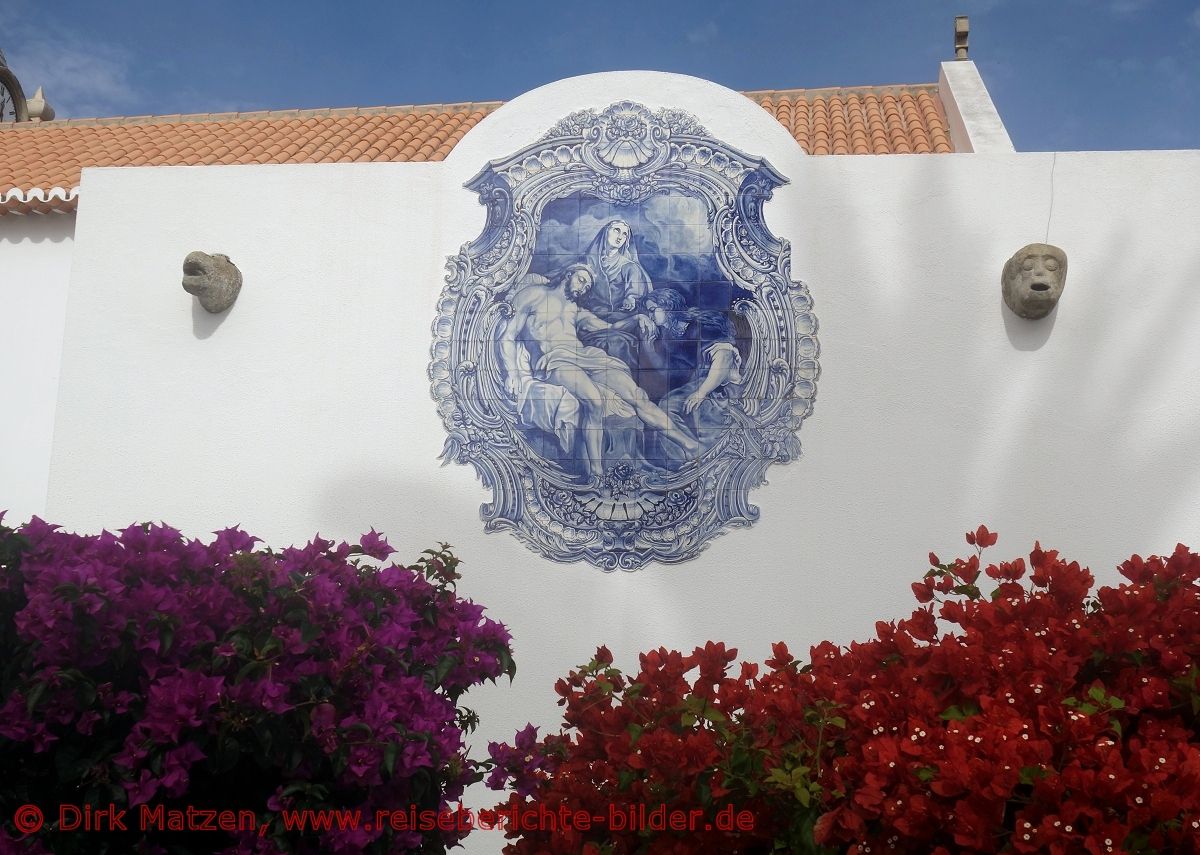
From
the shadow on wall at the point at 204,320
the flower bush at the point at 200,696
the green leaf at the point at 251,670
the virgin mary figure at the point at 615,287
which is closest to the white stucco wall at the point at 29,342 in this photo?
the shadow on wall at the point at 204,320

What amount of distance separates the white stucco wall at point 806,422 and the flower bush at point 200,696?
2.28 meters

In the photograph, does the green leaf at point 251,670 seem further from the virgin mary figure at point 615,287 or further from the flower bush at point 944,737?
the virgin mary figure at point 615,287

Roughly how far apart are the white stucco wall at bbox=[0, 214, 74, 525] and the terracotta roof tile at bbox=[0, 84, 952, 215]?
250 mm

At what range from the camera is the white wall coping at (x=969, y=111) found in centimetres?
741

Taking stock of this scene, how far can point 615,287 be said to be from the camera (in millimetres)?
5430

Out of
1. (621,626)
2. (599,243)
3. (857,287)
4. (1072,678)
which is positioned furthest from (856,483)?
(1072,678)

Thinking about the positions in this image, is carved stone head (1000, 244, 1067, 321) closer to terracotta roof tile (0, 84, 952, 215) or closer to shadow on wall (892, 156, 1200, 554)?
shadow on wall (892, 156, 1200, 554)

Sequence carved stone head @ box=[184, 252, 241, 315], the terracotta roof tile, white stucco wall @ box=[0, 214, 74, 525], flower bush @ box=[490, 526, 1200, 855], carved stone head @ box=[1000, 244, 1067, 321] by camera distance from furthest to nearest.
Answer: white stucco wall @ box=[0, 214, 74, 525] → the terracotta roof tile → carved stone head @ box=[184, 252, 241, 315] → carved stone head @ box=[1000, 244, 1067, 321] → flower bush @ box=[490, 526, 1200, 855]

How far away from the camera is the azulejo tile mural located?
532cm

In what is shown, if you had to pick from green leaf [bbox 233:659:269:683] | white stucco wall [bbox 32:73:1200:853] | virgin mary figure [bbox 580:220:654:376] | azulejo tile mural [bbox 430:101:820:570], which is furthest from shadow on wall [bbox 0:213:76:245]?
green leaf [bbox 233:659:269:683]

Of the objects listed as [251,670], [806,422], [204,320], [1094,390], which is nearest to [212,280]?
[204,320]

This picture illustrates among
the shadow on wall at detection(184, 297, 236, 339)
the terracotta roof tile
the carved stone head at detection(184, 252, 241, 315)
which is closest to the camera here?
the carved stone head at detection(184, 252, 241, 315)

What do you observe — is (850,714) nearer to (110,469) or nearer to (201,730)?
(201,730)

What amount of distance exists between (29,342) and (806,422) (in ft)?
22.2
